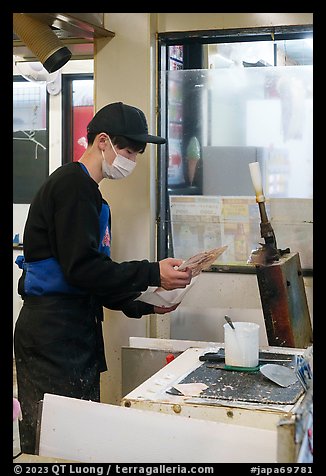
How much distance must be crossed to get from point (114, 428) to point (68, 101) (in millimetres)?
3593

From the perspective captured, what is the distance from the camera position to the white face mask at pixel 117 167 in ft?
7.21

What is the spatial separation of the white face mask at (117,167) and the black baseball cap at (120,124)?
0.22 ft

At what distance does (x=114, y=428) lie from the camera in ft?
4.63

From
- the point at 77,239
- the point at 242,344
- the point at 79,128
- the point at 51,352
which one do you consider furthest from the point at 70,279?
the point at 79,128

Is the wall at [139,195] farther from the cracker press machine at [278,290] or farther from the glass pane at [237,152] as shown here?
the cracker press machine at [278,290]

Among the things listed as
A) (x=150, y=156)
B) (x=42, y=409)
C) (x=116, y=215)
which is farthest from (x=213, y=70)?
(x=42, y=409)

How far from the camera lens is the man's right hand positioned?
2.10 meters

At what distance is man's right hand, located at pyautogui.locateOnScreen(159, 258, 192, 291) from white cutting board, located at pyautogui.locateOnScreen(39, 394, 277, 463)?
0.71 metres

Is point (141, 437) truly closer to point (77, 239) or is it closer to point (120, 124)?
point (77, 239)

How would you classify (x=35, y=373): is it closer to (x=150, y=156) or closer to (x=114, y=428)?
(x=114, y=428)

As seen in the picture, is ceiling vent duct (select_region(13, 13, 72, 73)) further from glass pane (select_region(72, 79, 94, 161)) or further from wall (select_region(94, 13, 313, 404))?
glass pane (select_region(72, 79, 94, 161))

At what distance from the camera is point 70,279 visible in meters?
1.99

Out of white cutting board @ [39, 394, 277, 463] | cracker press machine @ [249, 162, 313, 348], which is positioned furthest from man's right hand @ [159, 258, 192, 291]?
white cutting board @ [39, 394, 277, 463]

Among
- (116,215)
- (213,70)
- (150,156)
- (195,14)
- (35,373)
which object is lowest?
(35,373)
